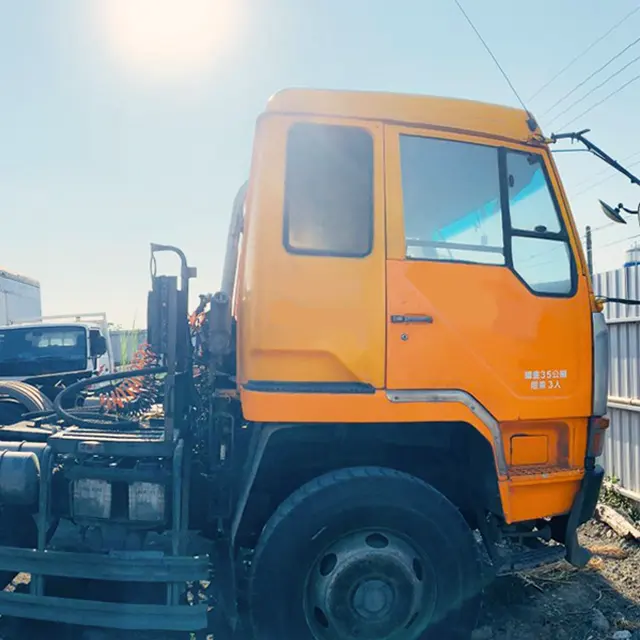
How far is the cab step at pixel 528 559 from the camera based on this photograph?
10.2 ft

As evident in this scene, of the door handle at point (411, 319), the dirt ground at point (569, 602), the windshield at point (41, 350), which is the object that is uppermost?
the door handle at point (411, 319)

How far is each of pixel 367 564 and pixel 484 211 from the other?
79.3 inches

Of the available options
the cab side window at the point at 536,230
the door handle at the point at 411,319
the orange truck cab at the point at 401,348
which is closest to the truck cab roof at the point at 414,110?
the orange truck cab at the point at 401,348

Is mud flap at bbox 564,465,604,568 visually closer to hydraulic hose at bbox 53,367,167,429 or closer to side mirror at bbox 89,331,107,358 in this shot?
hydraulic hose at bbox 53,367,167,429

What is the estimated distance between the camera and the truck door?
2.94 meters

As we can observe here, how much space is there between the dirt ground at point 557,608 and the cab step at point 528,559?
728mm

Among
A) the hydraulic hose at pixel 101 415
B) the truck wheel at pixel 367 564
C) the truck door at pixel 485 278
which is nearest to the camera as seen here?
the truck wheel at pixel 367 564

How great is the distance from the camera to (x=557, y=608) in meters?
3.93

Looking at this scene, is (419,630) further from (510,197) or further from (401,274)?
(510,197)

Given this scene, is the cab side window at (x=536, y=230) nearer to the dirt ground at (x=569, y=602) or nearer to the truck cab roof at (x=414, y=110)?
the truck cab roof at (x=414, y=110)

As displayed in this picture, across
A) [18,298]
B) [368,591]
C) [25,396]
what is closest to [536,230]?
[368,591]

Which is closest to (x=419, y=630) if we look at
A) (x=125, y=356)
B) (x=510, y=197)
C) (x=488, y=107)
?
(x=510, y=197)

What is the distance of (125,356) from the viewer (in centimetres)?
1193

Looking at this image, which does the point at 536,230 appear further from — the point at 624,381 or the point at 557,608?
the point at 624,381
